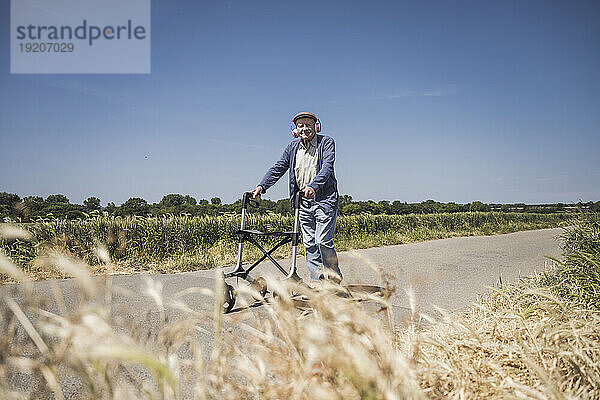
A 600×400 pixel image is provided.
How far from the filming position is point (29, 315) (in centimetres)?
436

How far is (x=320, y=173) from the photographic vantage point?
5.18 m

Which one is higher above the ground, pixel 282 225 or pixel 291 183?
pixel 291 183

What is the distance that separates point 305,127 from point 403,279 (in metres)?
3.01

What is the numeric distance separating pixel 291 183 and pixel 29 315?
3153mm

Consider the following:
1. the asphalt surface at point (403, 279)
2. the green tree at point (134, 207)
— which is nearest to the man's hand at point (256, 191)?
the asphalt surface at point (403, 279)

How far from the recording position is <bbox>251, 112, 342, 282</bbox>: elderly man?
17.2 feet

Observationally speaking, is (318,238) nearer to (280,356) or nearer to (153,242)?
(280,356)

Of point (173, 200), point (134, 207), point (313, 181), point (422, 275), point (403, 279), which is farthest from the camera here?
point (173, 200)

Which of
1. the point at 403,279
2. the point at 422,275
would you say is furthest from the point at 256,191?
the point at 422,275

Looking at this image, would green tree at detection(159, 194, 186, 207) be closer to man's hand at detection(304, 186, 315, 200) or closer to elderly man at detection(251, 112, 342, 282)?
elderly man at detection(251, 112, 342, 282)

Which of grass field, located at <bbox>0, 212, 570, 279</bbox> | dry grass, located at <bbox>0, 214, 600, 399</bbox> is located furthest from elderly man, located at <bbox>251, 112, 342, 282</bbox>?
dry grass, located at <bbox>0, 214, 600, 399</bbox>

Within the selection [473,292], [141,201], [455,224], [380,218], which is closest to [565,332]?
[473,292]

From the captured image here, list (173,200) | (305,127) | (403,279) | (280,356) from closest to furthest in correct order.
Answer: (280,356)
(305,127)
(403,279)
(173,200)

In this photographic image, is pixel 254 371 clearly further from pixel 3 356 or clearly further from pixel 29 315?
pixel 29 315
